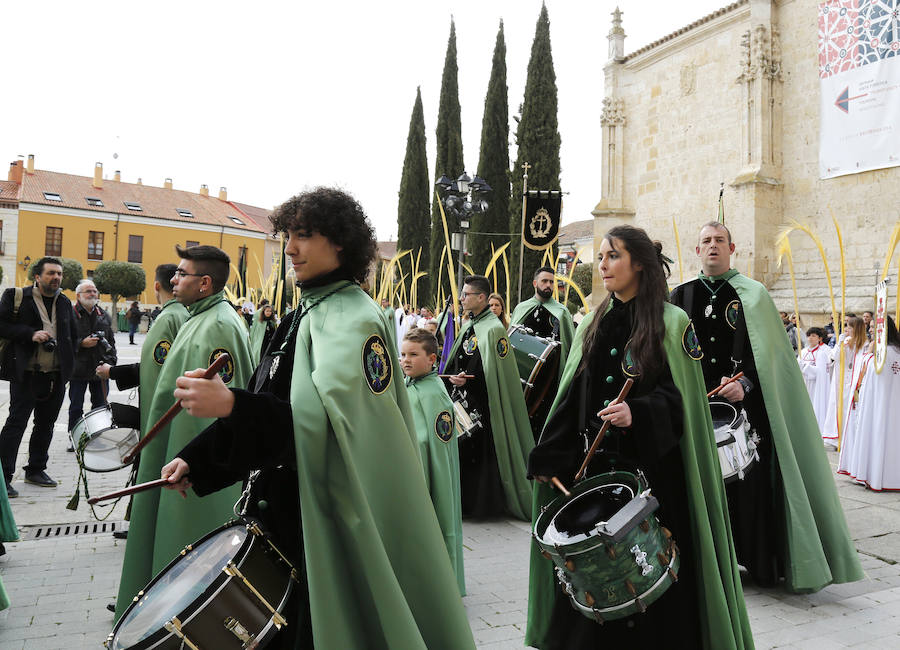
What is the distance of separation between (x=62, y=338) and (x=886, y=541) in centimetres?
729

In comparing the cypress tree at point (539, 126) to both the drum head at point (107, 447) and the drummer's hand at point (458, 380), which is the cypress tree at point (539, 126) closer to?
the drummer's hand at point (458, 380)

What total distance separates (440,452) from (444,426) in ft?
0.63

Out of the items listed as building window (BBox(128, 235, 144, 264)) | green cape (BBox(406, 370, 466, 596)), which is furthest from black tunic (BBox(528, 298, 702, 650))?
building window (BBox(128, 235, 144, 264))

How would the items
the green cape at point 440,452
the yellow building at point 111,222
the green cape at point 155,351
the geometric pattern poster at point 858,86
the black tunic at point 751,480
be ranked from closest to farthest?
the green cape at point 155,351, the green cape at point 440,452, the black tunic at point 751,480, the geometric pattern poster at point 858,86, the yellow building at point 111,222

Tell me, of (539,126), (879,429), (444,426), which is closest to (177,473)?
(444,426)

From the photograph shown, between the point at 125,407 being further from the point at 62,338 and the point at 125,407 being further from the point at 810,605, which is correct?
the point at 810,605

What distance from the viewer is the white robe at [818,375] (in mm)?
11141

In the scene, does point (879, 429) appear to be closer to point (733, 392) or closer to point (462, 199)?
point (733, 392)

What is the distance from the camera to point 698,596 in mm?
2729

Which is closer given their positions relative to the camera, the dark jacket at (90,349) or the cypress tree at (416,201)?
the dark jacket at (90,349)

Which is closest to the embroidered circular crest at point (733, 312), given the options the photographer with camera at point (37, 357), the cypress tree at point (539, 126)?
the photographer with camera at point (37, 357)

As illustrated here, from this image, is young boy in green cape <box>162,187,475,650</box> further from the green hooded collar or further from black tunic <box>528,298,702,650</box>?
the green hooded collar

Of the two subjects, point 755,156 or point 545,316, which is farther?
point 755,156

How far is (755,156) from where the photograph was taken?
17797 millimetres
